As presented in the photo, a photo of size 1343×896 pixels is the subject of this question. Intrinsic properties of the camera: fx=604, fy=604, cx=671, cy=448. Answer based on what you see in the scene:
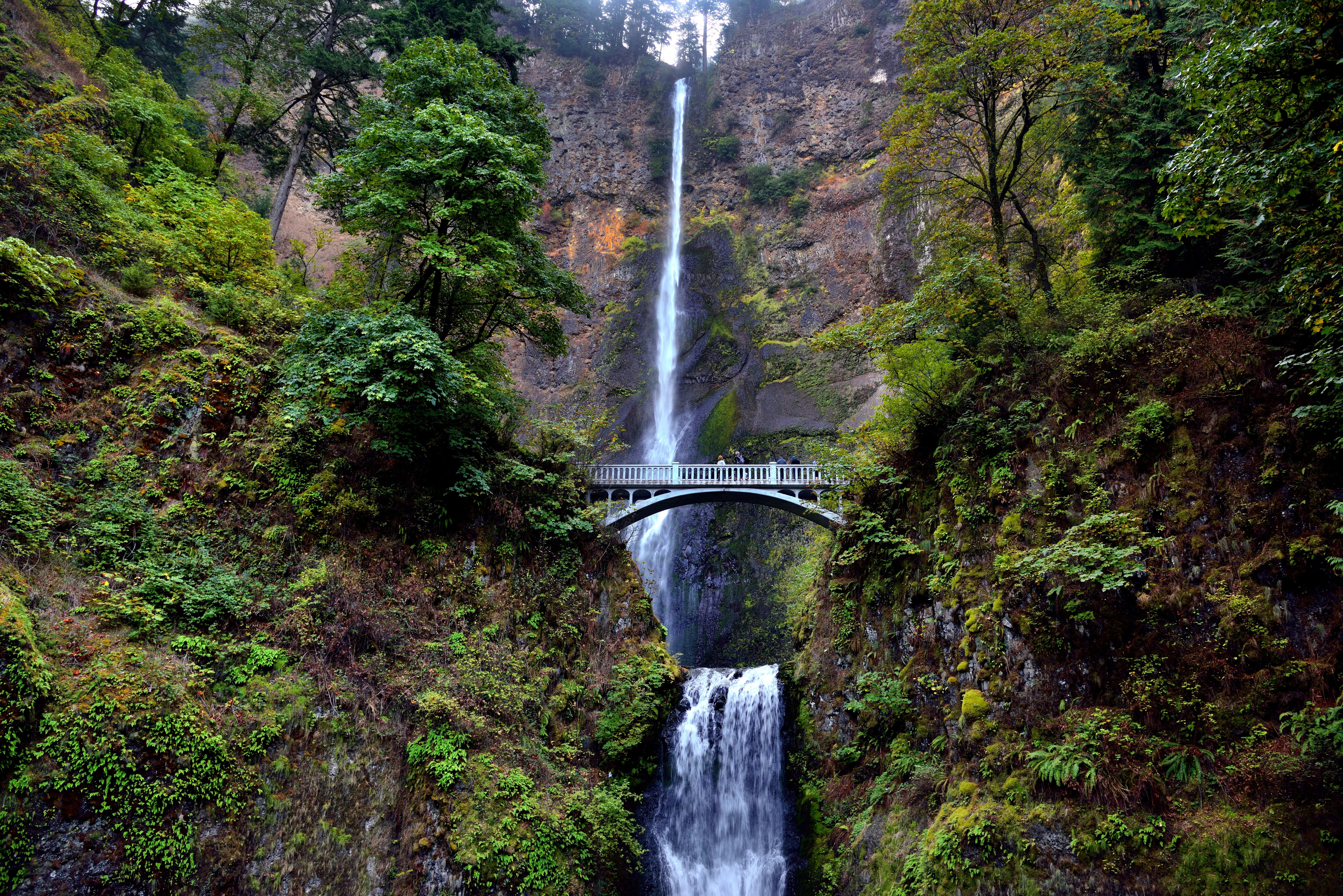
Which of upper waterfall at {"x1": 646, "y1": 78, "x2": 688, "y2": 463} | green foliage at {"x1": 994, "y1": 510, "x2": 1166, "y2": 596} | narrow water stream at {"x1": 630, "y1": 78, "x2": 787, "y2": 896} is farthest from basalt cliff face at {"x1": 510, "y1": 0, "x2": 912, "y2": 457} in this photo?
green foliage at {"x1": 994, "y1": 510, "x2": 1166, "y2": 596}

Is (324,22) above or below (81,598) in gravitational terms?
above

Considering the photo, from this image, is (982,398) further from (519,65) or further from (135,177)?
(519,65)

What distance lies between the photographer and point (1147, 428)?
762 centimetres

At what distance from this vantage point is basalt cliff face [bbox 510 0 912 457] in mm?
28984

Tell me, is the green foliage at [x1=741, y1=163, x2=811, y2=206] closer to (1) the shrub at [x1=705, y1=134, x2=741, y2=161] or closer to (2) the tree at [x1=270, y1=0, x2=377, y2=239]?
(1) the shrub at [x1=705, y1=134, x2=741, y2=161]

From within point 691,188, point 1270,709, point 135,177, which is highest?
point 691,188

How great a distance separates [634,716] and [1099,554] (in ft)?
28.2

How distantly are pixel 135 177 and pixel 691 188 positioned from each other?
2885 cm

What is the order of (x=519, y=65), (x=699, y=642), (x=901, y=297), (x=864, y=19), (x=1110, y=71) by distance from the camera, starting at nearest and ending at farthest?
Result: (x=1110, y=71) < (x=699, y=642) < (x=901, y=297) < (x=864, y=19) < (x=519, y=65)

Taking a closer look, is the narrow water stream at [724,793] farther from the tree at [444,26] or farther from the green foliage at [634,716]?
the tree at [444,26]

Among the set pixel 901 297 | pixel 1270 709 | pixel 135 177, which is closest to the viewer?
pixel 1270 709

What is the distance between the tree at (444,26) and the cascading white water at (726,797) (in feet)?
53.7

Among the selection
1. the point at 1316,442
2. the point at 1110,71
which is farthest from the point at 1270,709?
the point at 1110,71

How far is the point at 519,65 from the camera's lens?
43.4 meters
